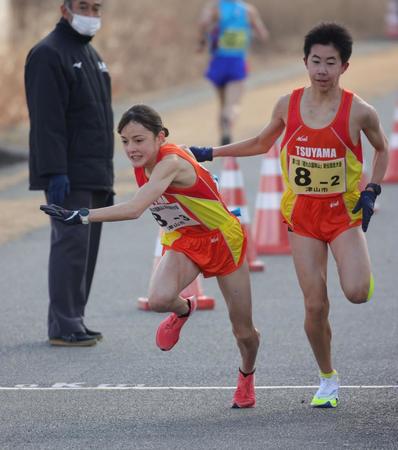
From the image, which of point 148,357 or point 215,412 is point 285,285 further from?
point 215,412

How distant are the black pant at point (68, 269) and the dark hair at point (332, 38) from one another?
7.94ft

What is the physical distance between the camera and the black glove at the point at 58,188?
871 centimetres

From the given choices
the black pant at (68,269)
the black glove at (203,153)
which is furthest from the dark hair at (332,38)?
the black pant at (68,269)

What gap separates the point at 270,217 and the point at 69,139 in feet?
13.5

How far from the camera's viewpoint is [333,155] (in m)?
7.12

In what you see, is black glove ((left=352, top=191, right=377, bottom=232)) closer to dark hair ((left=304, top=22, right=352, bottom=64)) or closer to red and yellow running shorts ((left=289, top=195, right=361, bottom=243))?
red and yellow running shorts ((left=289, top=195, right=361, bottom=243))

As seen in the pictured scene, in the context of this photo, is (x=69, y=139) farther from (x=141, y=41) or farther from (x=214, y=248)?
(x=141, y=41)

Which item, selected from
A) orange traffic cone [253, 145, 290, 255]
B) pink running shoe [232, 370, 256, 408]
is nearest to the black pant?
pink running shoe [232, 370, 256, 408]

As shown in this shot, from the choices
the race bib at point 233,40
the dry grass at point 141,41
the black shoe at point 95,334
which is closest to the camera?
the black shoe at point 95,334

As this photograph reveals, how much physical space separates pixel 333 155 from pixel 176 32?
2718cm

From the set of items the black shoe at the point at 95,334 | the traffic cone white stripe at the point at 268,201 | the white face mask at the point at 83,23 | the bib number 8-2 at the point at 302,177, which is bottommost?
the black shoe at the point at 95,334

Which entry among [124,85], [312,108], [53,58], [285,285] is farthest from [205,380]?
[124,85]

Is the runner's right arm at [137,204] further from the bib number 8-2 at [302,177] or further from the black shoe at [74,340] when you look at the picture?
the black shoe at [74,340]

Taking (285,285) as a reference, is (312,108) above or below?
above
